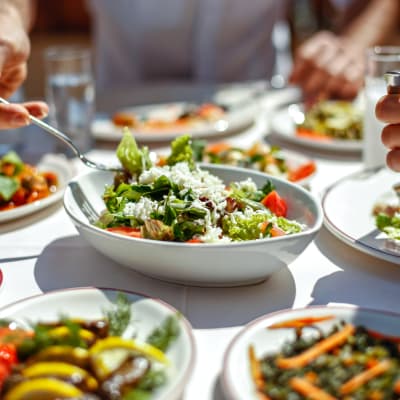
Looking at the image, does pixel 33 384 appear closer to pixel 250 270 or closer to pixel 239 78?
pixel 250 270

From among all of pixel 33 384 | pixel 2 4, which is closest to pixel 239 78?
pixel 2 4

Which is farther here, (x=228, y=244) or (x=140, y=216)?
(x=140, y=216)

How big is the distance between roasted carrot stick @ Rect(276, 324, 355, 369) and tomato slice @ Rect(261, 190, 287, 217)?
16.3 inches

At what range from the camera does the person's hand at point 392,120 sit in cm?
122

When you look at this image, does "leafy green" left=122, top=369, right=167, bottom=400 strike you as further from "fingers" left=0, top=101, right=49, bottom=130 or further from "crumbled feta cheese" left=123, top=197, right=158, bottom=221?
"fingers" left=0, top=101, right=49, bottom=130

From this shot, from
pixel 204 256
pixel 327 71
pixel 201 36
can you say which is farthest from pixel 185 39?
pixel 204 256

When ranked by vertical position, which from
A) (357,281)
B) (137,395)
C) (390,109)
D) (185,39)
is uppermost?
(390,109)

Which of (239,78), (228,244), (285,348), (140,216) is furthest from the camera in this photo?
(239,78)

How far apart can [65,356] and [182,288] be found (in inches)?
15.5

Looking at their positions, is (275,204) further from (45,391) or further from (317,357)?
(45,391)

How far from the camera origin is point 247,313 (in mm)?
1133

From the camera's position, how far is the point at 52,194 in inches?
63.2

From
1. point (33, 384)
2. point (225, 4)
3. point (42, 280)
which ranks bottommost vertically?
point (42, 280)

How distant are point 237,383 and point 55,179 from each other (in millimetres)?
1083
